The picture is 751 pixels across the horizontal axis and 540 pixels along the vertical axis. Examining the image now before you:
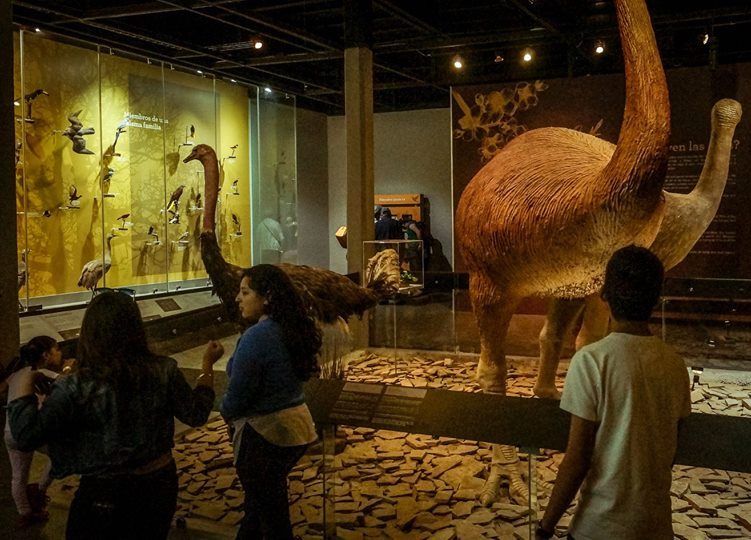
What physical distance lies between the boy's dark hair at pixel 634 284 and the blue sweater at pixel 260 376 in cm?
100

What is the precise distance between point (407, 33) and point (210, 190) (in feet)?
12.8

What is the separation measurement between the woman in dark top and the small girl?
2.77 feet

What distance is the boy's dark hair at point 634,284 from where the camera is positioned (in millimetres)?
1622

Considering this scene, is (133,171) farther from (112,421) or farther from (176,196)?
(112,421)

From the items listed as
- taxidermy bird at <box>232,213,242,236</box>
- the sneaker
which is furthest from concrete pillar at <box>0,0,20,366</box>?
taxidermy bird at <box>232,213,242,236</box>

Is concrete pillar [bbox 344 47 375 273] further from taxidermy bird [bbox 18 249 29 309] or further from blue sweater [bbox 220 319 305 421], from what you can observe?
blue sweater [bbox 220 319 305 421]

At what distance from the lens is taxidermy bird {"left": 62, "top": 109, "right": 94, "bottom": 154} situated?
A: 5.96m

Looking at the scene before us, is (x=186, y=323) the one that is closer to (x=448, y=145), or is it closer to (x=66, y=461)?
(x=66, y=461)

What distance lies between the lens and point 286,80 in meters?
10.2

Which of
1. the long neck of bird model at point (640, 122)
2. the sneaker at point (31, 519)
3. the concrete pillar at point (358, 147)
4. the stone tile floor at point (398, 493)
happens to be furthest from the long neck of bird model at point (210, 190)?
the long neck of bird model at point (640, 122)

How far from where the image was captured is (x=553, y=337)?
4.09m

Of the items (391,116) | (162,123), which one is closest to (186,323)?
(162,123)

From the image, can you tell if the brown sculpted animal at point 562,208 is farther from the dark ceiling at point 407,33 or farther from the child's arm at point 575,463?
the dark ceiling at point 407,33

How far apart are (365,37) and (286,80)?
3.66 metres
